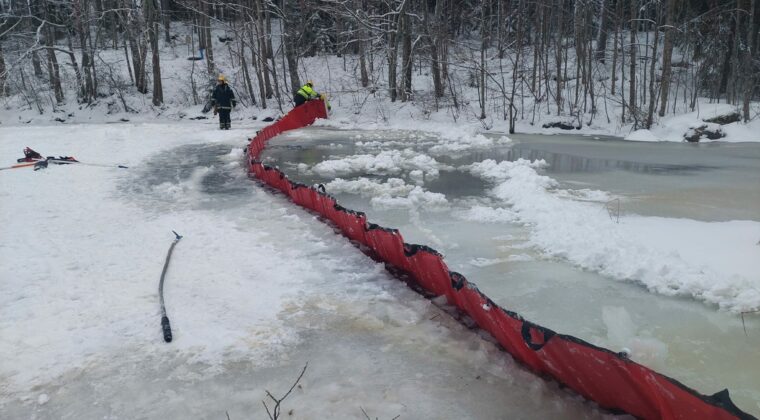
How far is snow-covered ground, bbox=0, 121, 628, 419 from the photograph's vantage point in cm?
300

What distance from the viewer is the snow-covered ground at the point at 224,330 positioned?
118 inches

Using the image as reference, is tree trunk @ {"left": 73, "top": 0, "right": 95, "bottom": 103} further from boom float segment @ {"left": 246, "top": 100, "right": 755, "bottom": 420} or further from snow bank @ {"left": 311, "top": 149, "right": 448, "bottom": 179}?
boom float segment @ {"left": 246, "top": 100, "right": 755, "bottom": 420}

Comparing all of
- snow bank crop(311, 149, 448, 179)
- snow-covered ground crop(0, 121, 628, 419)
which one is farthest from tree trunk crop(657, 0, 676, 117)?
snow-covered ground crop(0, 121, 628, 419)

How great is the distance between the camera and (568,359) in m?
2.93

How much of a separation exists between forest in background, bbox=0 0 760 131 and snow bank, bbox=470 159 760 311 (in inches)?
427

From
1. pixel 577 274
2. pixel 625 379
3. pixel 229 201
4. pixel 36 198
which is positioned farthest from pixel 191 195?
pixel 625 379

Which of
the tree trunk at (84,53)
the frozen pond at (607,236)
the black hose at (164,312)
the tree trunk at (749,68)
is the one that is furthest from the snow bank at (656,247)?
the tree trunk at (84,53)

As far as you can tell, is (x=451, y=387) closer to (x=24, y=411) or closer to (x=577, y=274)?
(x=577, y=274)

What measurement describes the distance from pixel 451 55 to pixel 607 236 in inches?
878

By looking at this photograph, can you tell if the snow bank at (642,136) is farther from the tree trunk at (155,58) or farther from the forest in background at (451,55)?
the tree trunk at (155,58)

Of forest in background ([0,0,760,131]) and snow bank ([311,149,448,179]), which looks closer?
snow bank ([311,149,448,179])

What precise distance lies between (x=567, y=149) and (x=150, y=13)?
21113 mm

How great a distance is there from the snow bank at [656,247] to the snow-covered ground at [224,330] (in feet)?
5.81

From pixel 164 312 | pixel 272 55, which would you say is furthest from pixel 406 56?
pixel 164 312
